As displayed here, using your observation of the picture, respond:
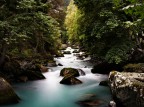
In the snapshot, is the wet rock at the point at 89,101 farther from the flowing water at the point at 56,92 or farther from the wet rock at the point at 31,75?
the wet rock at the point at 31,75

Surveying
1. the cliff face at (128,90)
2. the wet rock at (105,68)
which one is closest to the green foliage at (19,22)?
the wet rock at (105,68)

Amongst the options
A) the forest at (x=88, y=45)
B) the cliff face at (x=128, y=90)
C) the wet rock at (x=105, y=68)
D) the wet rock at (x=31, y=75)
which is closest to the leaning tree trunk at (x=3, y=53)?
the forest at (x=88, y=45)

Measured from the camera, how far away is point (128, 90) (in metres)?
11.1

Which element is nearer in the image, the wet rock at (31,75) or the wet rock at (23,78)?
the wet rock at (23,78)

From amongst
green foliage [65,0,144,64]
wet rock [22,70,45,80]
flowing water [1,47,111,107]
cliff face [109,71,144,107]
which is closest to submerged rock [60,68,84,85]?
flowing water [1,47,111,107]

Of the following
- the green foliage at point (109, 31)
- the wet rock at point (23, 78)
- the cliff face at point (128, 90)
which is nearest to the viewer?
the cliff face at point (128, 90)

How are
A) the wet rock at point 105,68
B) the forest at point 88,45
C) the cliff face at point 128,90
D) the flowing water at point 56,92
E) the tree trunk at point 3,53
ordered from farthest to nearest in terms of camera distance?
the wet rock at point 105,68, the tree trunk at point 3,53, the flowing water at point 56,92, the forest at point 88,45, the cliff face at point 128,90

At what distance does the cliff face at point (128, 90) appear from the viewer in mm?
10734

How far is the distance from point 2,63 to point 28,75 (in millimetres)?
2201

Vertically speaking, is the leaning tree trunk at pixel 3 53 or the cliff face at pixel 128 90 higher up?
the leaning tree trunk at pixel 3 53

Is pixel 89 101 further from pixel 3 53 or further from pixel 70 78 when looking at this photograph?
pixel 3 53

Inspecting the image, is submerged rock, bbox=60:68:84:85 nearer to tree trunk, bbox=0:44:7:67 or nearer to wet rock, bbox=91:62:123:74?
wet rock, bbox=91:62:123:74

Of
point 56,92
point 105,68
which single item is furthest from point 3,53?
point 105,68

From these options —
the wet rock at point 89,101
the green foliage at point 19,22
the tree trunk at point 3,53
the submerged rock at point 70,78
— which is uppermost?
the green foliage at point 19,22
